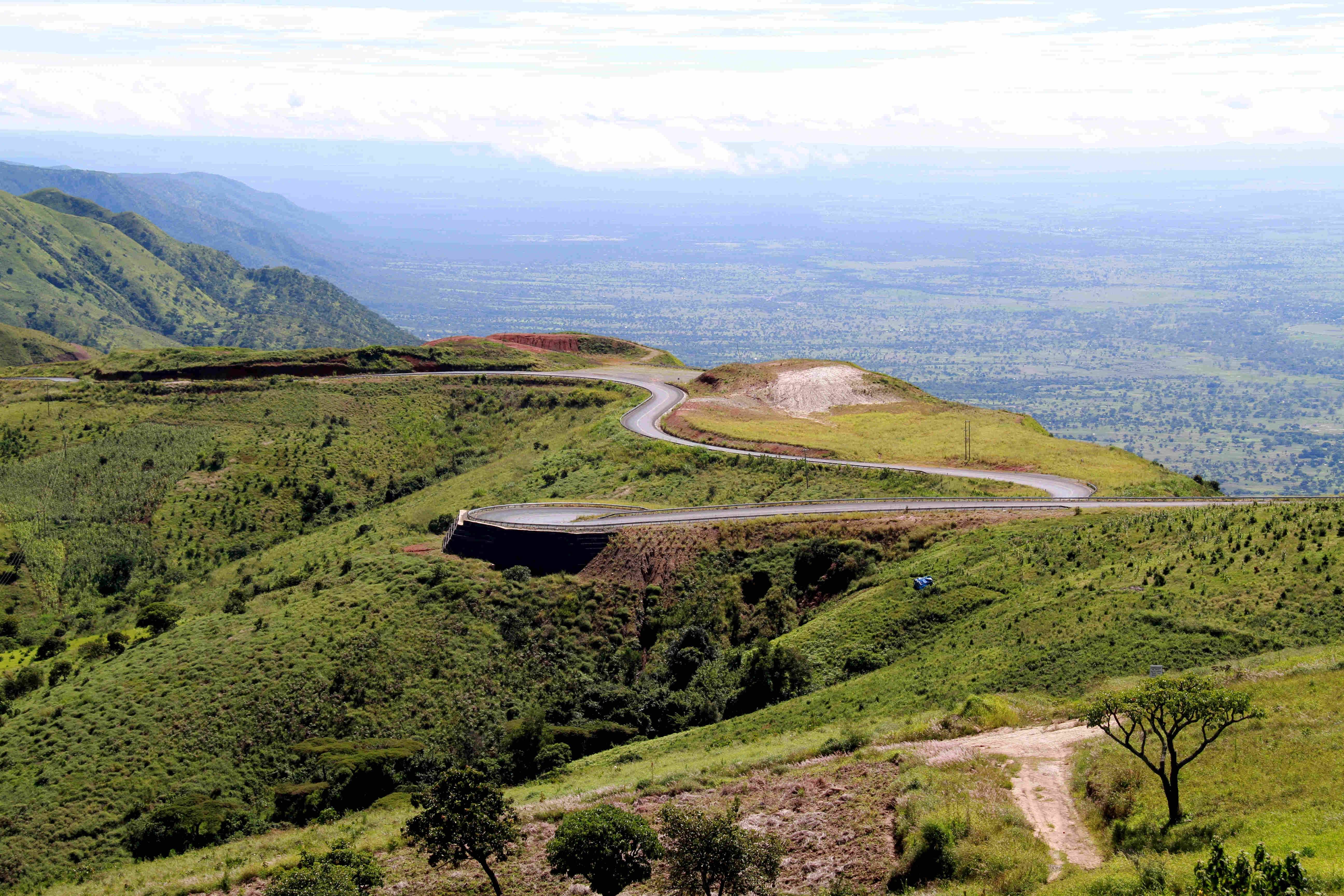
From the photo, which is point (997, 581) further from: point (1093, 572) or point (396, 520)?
point (396, 520)

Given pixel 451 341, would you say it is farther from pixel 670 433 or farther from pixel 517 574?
pixel 517 574

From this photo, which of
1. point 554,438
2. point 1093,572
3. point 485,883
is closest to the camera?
point 485,883

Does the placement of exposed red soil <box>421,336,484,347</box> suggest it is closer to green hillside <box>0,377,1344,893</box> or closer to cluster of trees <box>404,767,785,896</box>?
green hillside <box>0,377,1344,893</box>

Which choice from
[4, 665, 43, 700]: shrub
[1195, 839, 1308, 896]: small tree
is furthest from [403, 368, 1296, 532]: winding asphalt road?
[1195, 839, 1308, 896]: small tree

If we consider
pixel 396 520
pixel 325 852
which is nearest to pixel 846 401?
pixel 396 520

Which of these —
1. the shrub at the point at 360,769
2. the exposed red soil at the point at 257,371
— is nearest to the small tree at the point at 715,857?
the shrub at the point at 360,769
